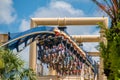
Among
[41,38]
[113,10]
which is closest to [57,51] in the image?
[41,38]

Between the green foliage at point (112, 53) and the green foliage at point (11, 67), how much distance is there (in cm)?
991

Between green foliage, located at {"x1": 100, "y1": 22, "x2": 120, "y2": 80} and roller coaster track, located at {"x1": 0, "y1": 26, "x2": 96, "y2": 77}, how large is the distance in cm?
1363

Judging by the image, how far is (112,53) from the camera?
1393 centimetres

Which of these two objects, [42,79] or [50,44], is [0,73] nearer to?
[42,79]

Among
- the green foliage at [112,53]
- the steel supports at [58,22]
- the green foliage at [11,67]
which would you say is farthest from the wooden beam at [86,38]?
the green foliage at [112,53]

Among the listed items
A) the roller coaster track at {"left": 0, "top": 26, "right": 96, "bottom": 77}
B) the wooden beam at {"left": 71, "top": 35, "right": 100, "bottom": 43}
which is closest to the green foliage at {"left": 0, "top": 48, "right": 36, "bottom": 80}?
the roller coaster track at {"left": 0, "top": 26, "right": 96, "bottom": 77}

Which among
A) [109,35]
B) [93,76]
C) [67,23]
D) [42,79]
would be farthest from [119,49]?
[93,76]

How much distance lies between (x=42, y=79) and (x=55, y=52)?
5290 mm

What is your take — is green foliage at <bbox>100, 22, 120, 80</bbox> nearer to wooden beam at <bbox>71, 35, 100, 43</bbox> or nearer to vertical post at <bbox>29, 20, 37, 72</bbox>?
vertical post at <bbox>29, 20, 37, 72</bbox>

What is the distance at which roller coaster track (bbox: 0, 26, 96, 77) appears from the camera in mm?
29812

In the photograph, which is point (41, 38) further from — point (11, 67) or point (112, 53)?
point (112, 53)

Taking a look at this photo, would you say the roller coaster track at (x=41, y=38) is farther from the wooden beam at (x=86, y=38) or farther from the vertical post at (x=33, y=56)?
the wooden beam at (x=86, y=38)

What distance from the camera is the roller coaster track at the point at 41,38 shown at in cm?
2981

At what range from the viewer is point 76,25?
33.6 meters
